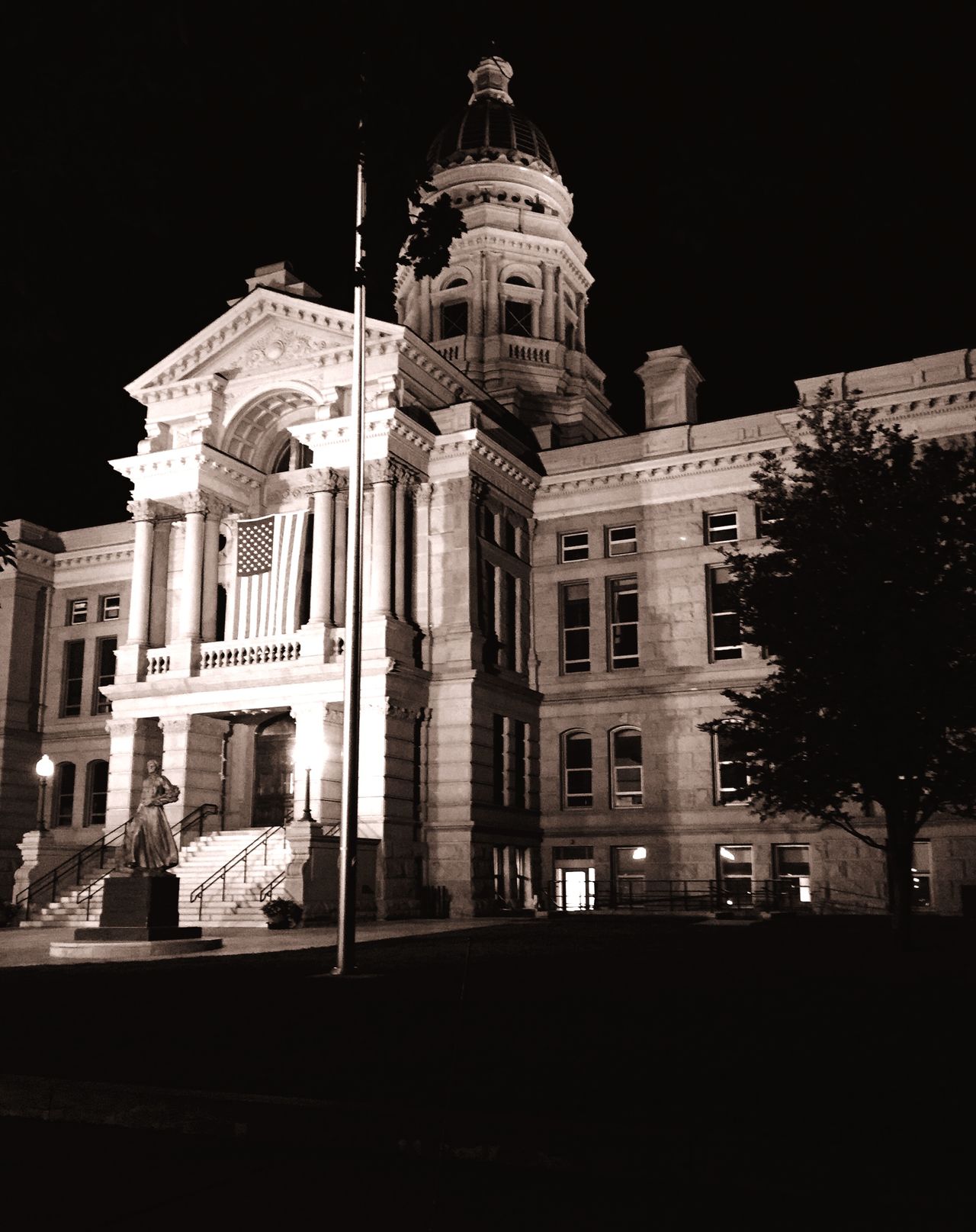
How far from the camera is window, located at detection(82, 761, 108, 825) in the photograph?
46.7 meters

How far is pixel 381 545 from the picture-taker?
3519 cm

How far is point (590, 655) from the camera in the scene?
41.3m

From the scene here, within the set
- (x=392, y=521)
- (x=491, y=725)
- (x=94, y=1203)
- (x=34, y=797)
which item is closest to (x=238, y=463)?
(x=392, y=521)

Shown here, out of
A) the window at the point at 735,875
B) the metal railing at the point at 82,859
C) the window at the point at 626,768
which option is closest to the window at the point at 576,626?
the window at the point at 626,768

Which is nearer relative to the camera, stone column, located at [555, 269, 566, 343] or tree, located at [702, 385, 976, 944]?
tree, located at [702, 385, 976, 944]

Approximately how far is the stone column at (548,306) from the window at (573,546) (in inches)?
554

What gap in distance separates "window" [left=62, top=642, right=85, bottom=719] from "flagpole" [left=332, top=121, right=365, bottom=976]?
33.7 m

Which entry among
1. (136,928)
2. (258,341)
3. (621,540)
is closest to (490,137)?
(258,341)

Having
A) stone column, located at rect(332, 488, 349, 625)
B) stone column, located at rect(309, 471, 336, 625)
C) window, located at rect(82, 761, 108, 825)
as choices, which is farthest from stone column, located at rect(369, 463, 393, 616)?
window, located at rect(82, 761, 108, 825)

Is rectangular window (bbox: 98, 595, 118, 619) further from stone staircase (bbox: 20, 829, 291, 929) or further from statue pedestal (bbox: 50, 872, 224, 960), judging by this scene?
statue pedestal (bbox: 50, 872, 224, 960)

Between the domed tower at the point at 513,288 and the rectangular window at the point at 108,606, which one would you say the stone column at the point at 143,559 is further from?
the domed tower at the point at 513,288

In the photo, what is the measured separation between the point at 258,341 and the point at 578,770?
1811 centimetres

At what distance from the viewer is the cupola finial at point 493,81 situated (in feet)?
197

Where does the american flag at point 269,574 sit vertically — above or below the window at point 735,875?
above
